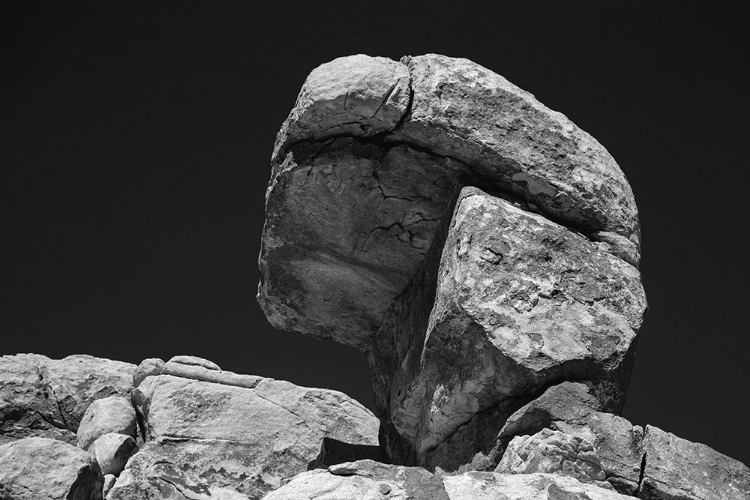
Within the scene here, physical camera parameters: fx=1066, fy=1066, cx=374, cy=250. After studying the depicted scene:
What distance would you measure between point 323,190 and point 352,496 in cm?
207

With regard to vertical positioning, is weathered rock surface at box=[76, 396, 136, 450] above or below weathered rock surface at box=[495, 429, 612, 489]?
below

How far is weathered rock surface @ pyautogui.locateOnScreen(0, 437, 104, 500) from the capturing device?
14.3 ft

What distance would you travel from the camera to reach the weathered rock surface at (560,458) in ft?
13.6

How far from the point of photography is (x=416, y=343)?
534 centimetres

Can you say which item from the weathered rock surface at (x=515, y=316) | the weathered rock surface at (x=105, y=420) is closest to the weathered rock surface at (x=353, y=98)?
the weathered rock surface at (x=515, y=316)

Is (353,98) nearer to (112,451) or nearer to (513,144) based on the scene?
(513,144)

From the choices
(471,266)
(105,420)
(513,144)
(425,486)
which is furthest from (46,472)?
(513,144)

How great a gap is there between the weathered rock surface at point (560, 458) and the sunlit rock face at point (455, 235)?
0.33 metres

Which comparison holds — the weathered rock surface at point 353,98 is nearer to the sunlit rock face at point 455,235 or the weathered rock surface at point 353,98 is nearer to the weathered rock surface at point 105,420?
the sunlit rock face at point 455,235

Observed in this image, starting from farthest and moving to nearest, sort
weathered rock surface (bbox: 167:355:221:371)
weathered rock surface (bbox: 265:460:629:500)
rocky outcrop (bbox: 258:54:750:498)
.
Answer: weathered rock surface (bbox: 167:355:221:371) → rocky outcrop (bbox: 258:54:750:498) → weathered rock surface (bbox: 265:460:629:500)

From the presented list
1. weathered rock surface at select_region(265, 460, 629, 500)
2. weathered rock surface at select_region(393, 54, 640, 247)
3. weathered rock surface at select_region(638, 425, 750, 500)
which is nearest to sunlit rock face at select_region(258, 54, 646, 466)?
weathered rock surface at select_region(393, 54, 640, 247)

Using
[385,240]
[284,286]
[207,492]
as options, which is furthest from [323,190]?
[207,492]

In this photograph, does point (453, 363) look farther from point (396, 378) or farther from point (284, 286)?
point (284, 286)

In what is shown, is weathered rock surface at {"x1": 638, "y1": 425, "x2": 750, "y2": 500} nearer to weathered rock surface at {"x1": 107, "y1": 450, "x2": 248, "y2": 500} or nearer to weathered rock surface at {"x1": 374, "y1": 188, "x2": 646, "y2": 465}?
weathered rock surface at {"x1": 374, "y1": 188, "x2": 646, "y2": 465}
